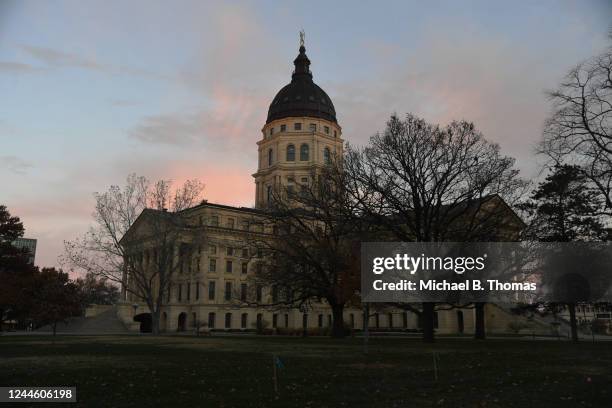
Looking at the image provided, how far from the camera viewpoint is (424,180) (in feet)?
114

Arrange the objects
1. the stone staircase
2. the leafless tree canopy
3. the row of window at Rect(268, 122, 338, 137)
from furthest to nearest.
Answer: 1. the row of window at Rect(268, 122, 338, 137)
2. the stone staircase
3. the leafless tree canopy

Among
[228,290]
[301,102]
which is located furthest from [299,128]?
[228,290]

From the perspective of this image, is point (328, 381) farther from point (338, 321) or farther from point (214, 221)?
point (214, 221)

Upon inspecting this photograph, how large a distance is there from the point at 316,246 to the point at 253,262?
135 feet

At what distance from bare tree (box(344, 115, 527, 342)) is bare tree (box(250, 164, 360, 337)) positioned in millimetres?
1818

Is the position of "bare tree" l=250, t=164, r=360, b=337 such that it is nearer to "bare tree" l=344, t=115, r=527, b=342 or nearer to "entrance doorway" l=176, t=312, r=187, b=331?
"bare tree" l=344, t=115, r=527, b=342

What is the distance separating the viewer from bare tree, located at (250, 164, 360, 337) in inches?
1478

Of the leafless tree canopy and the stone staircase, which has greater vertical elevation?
the leafless tree canopy

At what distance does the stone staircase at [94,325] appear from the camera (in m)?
73.8

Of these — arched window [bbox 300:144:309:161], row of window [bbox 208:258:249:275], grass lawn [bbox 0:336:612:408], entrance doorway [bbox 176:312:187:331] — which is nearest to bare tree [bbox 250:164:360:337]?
grass lawn [bbox 0:336:612:408]

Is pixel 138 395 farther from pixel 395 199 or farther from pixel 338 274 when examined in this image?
pixel 338 274

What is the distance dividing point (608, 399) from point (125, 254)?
161ft

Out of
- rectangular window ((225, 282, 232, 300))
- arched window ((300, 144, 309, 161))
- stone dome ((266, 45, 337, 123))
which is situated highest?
stone dome ((266, 45, 337, 123))

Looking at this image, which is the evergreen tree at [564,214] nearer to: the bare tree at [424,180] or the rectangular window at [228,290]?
the bare tree at [424,180]
